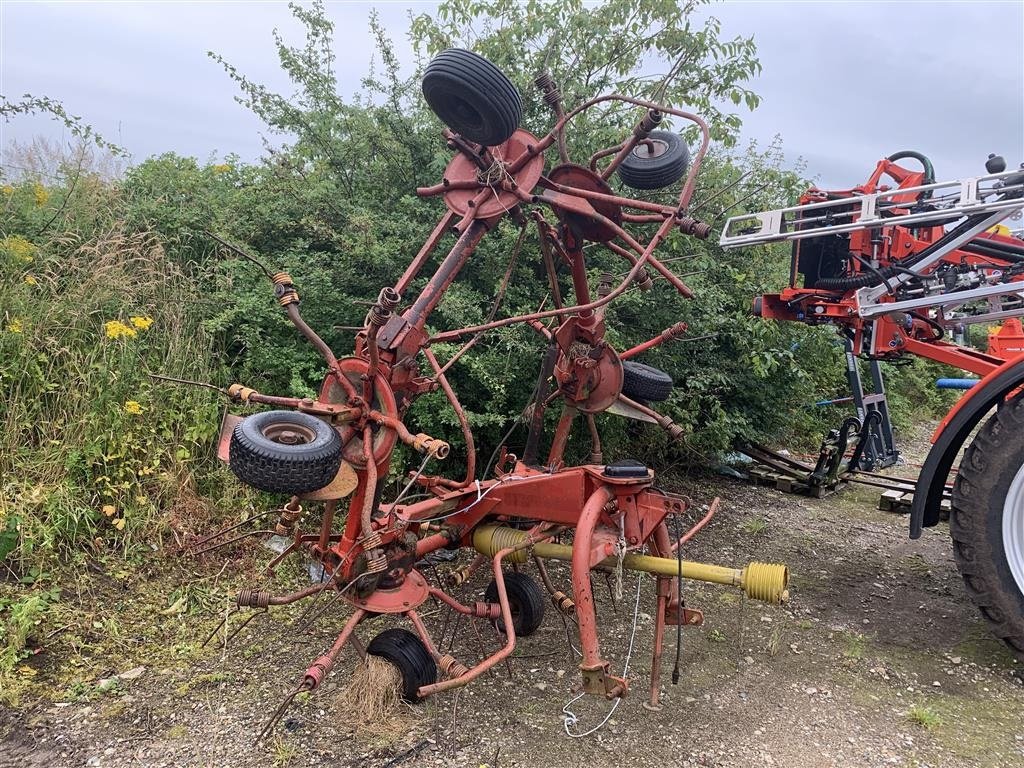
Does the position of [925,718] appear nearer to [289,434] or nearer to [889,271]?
[889,271]

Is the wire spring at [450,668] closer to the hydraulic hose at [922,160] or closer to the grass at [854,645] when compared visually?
the grass at [854,645]

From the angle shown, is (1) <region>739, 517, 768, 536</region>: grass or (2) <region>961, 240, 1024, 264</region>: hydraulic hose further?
(1) <region>739, 517, 768, 536</region>: grass

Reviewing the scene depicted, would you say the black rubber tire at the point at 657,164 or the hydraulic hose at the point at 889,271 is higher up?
the black rubber tire at the point at 657,164

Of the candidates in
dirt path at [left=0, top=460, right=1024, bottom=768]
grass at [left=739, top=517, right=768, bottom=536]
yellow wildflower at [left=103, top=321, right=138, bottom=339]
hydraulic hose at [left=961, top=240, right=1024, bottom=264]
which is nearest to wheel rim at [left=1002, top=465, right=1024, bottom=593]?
dirt path at [left=0, top=460, right=1024, bottom=768]

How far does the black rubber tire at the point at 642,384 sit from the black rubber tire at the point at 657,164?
90 centimetres

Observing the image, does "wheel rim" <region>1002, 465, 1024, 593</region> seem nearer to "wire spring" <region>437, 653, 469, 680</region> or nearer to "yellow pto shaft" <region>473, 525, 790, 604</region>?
"yellow pto shaft" <region>473, 525, 790, 604</region>

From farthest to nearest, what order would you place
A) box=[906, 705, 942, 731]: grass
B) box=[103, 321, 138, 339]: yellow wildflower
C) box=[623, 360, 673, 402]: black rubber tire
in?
box=[103, 321, 138, 339]: yellow wildflower, box=[623, 360, 673, 402]: black rubber tire, box=[906, 705, 942, 731]: grass

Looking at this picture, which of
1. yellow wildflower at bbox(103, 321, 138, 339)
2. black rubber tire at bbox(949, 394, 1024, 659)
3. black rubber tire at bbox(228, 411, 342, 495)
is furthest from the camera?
yellow wildflower at bbox(103, 321, 138, 339)

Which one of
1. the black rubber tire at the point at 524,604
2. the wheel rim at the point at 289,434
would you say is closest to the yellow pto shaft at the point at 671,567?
Result: the black rubber tire at the point at 524,604

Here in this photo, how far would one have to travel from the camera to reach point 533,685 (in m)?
3.23

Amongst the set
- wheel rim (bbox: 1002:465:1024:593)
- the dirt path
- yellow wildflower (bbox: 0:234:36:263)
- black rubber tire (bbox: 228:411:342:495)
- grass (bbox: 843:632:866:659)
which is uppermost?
yellow wildflower (bbox: 0:234:36:263)

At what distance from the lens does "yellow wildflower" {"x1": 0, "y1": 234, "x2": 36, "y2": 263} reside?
14.5 ft

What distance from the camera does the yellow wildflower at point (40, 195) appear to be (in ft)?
16.7

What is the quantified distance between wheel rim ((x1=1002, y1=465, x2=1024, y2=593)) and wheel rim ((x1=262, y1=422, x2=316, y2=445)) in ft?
9.84
